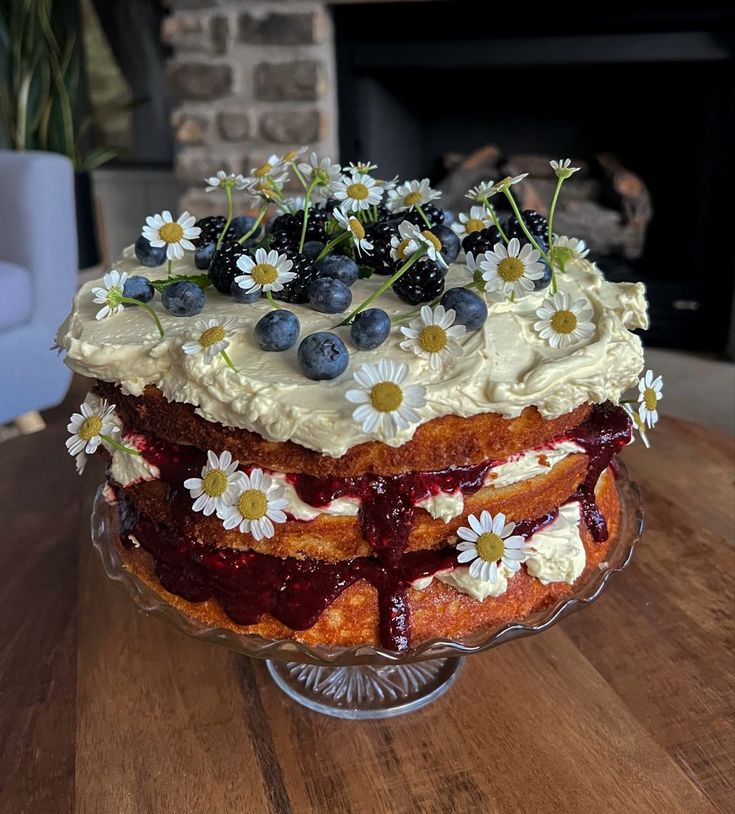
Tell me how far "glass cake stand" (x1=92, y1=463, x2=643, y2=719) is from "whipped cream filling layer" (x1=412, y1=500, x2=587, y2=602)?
0.11 feet

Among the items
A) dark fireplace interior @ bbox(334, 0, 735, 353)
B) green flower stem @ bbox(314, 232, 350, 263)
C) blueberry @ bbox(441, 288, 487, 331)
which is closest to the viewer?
blueberry @ bbox(441, 288, 487, 331)

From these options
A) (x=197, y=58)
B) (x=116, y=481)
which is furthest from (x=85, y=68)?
(x=116, y=481)

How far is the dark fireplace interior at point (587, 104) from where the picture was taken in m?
2.74

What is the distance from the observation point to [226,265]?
0.96 m

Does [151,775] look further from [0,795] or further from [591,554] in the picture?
[591,554]

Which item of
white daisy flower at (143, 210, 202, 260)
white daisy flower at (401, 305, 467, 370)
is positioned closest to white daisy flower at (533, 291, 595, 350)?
white daisy flower at (401, 305, 467, 370)

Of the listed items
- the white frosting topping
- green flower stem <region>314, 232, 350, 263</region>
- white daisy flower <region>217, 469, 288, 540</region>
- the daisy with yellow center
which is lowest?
white daisy flower <region>217, 469, 288, 540</region>

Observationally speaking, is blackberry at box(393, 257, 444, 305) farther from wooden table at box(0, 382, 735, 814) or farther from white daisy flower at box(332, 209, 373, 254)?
wooden table at box(0, 382, 735, 814)

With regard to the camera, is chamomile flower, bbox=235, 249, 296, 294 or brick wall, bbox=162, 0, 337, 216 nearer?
chamomile flower, bbox=235, 249, 296, 294

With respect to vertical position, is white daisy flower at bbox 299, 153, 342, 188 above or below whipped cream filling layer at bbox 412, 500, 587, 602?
above

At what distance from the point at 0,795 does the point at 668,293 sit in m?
2.83

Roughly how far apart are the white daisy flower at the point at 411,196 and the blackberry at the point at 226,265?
28cm

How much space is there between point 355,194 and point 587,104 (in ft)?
8.36

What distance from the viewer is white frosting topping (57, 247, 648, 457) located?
2.64ft
